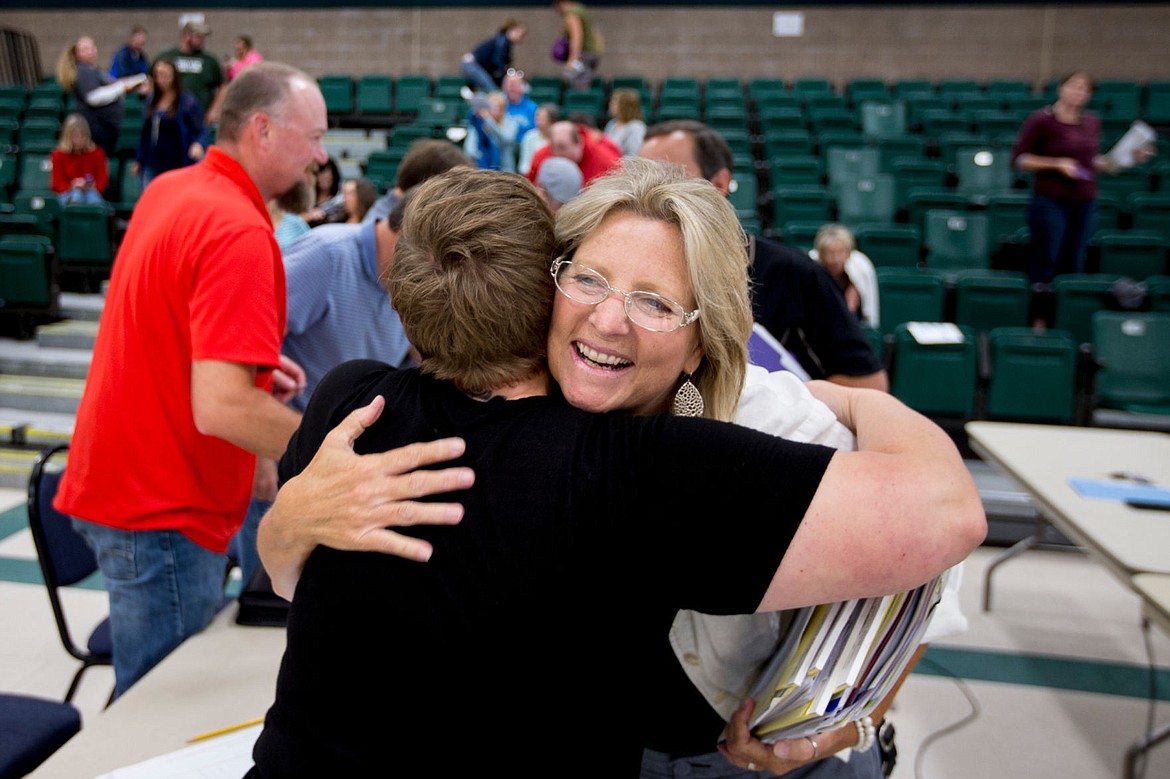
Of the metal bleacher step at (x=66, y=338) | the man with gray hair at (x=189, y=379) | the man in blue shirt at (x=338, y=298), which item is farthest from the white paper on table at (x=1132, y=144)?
the metal bleacher step at (x=66, y=338)

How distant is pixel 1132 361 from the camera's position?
5.11 meters

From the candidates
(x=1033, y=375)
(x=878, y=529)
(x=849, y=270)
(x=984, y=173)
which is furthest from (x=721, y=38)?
(x=878, y=529)

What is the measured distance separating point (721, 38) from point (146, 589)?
12133mm

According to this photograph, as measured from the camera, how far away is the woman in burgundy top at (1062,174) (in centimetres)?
598

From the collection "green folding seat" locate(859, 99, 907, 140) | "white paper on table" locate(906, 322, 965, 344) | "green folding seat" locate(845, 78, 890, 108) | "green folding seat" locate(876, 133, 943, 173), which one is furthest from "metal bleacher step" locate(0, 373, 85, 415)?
"green folding seat" locate(845, 78, 890, 108)

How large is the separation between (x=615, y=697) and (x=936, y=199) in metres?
7.13

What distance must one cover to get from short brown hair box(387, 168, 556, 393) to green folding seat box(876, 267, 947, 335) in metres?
5.11

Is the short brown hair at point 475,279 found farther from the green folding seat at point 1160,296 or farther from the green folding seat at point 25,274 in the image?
the green folding seat at point 25,274

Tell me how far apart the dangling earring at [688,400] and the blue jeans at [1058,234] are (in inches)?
237

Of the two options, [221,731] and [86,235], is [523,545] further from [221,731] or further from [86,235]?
[86,235]

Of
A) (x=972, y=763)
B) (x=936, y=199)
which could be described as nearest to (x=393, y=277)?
(x=972, y=763)

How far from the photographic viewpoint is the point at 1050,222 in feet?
20.3

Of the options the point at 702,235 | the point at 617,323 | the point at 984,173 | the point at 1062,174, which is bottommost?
the point at 617,323

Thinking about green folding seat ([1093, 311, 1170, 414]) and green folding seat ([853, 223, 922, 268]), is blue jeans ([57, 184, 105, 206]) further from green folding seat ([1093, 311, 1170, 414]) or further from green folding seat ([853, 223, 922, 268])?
green folding seat ([1093, 311, 1170, 414])
